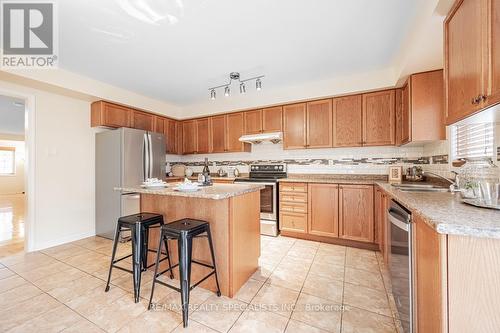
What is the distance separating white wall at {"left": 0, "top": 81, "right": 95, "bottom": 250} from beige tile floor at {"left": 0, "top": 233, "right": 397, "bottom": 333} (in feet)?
2.01

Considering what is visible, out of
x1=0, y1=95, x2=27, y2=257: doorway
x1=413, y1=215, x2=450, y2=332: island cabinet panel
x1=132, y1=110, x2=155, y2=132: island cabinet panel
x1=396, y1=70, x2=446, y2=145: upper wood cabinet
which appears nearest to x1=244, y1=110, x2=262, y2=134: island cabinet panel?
x1=132, y1=110, x2=155, y2=132: island cabinet panel

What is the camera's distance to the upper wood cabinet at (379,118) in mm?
3031

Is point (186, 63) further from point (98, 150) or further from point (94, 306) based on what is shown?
point (94, 306)

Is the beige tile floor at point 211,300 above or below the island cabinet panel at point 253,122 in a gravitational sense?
below

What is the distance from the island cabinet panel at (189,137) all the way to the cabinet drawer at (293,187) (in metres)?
2.26

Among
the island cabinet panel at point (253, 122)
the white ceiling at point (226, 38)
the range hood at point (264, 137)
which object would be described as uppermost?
the white ceiling at point (226, 38)

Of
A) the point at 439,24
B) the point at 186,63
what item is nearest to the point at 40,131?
the point at 186,63

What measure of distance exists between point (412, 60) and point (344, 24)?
0.85 m

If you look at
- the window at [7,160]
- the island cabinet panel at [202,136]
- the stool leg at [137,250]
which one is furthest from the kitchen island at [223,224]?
the window at [7,160]

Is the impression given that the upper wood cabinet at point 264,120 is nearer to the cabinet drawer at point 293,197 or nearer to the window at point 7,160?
the cabinet drawer at point 293,197

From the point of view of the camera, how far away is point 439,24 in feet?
5.26

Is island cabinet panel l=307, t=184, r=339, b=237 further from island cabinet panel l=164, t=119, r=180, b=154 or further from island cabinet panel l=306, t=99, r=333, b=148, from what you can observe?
island cabinet panel l=164, t=119, r=180, b=154

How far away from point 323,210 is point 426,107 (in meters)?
1.77

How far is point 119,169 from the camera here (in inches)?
131
